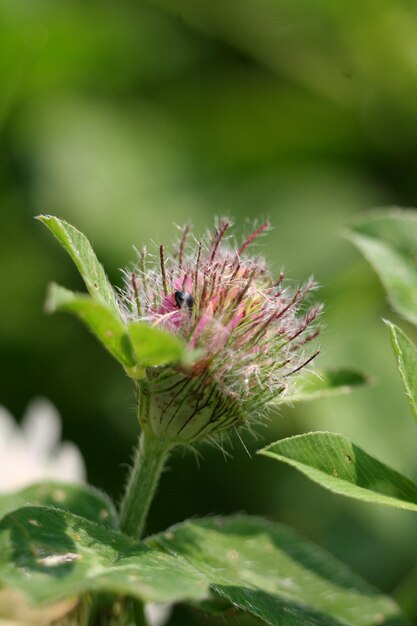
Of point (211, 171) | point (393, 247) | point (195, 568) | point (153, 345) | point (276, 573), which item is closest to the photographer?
point (153, 345)

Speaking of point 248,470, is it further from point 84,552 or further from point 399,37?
point 84,552

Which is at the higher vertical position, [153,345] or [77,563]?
[153,345]

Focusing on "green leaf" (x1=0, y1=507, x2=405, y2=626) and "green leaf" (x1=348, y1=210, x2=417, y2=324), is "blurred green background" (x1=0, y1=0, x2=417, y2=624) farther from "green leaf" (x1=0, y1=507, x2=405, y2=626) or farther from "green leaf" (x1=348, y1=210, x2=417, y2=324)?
"green leaf" (x1=0, y1=507, x2=405, y2=626)

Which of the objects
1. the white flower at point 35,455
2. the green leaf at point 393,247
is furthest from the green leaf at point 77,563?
the white flower at point 35,455

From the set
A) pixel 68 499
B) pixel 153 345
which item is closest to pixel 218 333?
pixel 153 345

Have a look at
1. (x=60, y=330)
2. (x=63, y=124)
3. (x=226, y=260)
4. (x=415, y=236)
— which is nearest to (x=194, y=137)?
(x=63, y=124)

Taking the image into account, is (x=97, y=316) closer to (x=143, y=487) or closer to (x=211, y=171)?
(x=143, y=487)

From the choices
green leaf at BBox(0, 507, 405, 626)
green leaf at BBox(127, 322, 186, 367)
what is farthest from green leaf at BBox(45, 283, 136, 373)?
green leaf at BBox(0, 507, 405, 626)

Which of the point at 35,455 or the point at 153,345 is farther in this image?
the point at 35,455
